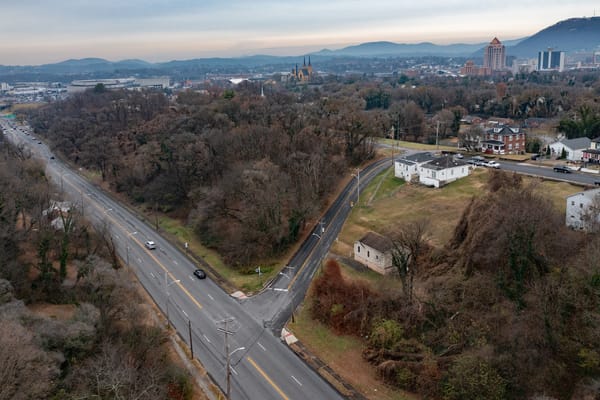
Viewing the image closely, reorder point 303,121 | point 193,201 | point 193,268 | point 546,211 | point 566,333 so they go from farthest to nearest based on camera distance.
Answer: point 303,121, point 193,201, point 193,268, point 546,211, point 566,333

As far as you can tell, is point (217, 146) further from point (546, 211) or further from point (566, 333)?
point (566, 333)

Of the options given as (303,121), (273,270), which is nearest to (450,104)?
(303,121)

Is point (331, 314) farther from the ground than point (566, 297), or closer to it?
closer to it

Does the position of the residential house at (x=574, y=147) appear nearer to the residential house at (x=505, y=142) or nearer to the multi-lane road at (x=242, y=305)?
the residential house at (x=505, y=142)

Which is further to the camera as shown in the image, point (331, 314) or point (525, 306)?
point (331, 314)

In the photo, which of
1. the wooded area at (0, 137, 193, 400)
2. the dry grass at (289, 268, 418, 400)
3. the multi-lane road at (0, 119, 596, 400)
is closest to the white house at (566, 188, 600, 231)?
the multi-lane road at (0, 119, 596, 400)

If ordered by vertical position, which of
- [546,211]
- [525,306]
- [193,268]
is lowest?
[193,268]

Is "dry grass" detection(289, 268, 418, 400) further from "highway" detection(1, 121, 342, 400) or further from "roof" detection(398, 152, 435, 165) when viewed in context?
"roof" detection(398, 152, 435, 165)
